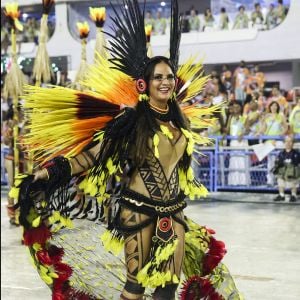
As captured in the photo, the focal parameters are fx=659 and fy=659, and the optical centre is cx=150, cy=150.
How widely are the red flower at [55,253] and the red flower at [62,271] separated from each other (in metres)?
0.03

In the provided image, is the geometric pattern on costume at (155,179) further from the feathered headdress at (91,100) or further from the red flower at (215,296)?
the red flower at (215,296)

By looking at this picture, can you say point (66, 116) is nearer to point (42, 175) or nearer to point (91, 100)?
point (91, 100)

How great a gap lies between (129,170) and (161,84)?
45 centimetres

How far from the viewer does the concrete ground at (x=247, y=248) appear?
4.77 m

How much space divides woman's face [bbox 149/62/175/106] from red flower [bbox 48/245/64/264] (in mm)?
944

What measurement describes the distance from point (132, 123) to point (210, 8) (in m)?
3.77

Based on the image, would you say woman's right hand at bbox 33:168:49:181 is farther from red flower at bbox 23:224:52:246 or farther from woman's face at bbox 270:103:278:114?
woman's face at bbox 270:103:278:114

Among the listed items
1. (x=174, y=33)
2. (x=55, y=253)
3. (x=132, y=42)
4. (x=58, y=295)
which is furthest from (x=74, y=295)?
(x=174, y=33)

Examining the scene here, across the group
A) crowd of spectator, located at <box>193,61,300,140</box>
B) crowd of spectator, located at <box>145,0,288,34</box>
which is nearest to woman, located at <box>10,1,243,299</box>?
crowd of spectator, located at <box>145,0,288,34</box>

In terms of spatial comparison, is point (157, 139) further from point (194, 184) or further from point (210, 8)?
point (210, 8)

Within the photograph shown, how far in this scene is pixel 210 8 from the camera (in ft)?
21.8

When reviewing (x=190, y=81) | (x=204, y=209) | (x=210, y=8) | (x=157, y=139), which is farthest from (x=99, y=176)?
(x=204, y=209)

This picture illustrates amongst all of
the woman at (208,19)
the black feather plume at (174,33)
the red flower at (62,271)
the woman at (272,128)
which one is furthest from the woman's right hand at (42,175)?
the woman at (272,128)

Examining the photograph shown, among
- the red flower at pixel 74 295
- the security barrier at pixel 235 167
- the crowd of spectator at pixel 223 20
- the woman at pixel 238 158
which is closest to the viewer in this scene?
the red flower at pixel 74 295
